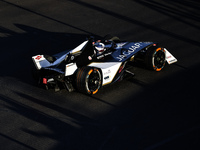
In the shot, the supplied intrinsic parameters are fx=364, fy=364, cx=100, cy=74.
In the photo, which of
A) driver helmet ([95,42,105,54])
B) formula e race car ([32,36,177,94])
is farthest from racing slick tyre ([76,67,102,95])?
driver helmet ([95,42,105,54])

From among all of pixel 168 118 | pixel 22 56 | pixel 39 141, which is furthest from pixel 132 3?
pixel 39 141

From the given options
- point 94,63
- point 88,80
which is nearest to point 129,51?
point 94,63

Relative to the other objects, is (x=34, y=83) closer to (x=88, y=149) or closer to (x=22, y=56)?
(x=22, y=56)

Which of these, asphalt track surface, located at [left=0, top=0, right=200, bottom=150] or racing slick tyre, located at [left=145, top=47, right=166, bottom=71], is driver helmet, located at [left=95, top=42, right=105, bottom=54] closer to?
asphalt track surface, located at [left=0, top=0, right=200, bottom=150]

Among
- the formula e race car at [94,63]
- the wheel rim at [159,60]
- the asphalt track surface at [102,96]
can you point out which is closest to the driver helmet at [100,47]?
the formula e race car at [94,63]

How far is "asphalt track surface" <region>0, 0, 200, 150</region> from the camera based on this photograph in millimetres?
10375

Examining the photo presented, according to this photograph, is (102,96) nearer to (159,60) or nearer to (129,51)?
(129,51)

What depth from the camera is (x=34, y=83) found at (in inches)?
537

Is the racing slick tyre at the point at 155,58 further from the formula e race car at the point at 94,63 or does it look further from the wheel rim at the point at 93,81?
the wheel rim at the point at 93,81

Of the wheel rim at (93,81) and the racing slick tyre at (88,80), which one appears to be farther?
the wheel rim at (93,81)

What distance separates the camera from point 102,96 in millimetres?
12594

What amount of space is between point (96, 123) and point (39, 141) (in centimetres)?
183

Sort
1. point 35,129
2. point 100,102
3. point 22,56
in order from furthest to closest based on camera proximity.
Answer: point 22,56, point 100,102, point 35,129

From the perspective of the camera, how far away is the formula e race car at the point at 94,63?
12336 millimetres
